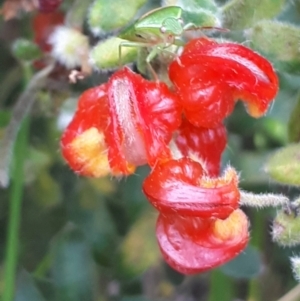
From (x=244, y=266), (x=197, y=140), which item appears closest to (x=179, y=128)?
(x=197, y=140)

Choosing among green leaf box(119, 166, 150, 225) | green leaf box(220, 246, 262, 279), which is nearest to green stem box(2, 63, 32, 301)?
green leaf box(119, 166, 150, 225)

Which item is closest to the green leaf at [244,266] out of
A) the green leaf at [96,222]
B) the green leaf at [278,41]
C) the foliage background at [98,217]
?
the foliage background at [98,217]

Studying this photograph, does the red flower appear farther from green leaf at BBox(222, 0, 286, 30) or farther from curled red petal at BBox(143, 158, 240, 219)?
green leaf at BBox(222, 0, 286, 30)

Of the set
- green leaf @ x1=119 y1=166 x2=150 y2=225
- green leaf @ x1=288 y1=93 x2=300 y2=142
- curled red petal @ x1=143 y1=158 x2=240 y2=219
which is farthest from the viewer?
green leaf @ x1=119 y1=166 x2=150 y2=225

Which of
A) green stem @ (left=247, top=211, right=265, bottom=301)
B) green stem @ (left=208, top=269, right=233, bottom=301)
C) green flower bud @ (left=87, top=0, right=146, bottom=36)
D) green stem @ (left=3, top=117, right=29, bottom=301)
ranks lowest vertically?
green stem @ (left=247, top=211, right=265, bottom=301)

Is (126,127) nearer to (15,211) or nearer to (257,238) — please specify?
(15,211)

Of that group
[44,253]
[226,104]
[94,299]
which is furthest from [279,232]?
[44,253]

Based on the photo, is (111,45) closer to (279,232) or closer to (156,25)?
(156,25)

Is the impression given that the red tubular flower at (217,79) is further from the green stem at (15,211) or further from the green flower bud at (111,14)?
the green stem at (15,211)
